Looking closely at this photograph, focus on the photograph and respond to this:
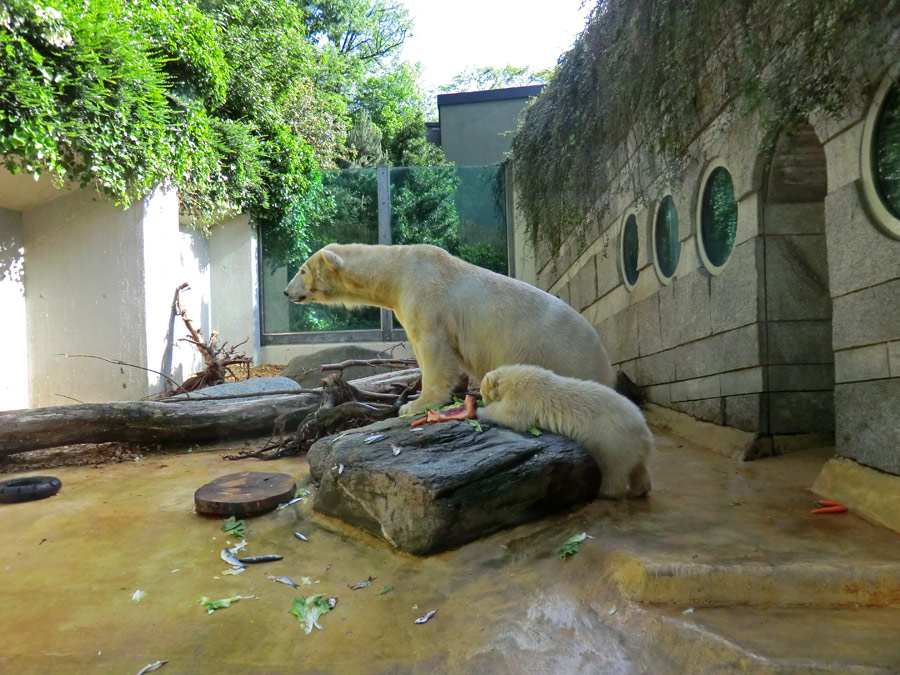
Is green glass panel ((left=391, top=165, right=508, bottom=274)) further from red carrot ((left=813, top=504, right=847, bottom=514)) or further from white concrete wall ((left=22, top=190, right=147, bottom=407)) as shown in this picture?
red carrot ((left=813, top=504, right=847, bottom=514))

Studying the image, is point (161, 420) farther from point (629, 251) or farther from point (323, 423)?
point (629, 251)

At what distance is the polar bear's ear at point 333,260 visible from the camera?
16.0ft

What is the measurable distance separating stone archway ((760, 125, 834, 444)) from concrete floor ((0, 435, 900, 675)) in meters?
1.07

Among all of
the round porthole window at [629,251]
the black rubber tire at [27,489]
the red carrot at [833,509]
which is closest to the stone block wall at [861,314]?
the red carrot at [833,509]

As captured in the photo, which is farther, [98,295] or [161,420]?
[98,295]

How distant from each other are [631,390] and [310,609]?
15.9 ft

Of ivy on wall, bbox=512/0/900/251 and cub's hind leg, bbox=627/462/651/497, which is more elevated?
ivy on wall, bbox=512/0/900/251

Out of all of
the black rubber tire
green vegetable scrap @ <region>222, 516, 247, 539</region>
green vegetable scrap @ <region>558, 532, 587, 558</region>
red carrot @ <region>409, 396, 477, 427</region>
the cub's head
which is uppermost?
the cub's head

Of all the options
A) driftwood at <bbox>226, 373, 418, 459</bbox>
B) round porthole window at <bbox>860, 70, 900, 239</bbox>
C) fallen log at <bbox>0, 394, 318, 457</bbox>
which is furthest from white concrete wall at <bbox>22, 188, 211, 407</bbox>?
round porthole window at <bbox>860, 70, 900, 239</bbox>

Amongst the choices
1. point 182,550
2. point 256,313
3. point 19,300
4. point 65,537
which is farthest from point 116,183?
point 182,550

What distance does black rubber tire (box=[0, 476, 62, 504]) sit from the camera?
404cm

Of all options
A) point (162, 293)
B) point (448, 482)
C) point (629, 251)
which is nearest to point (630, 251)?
point (629, 251)

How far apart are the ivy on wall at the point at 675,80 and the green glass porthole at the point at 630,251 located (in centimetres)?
59

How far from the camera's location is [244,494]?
3660 mm
